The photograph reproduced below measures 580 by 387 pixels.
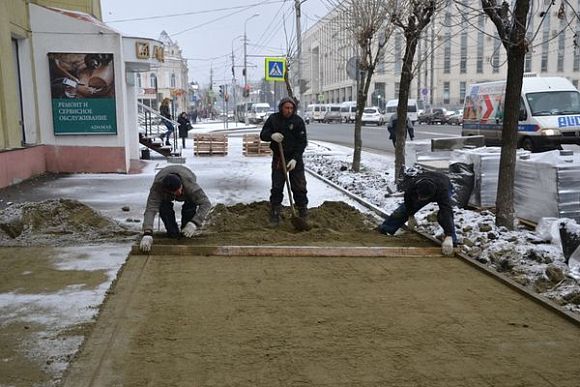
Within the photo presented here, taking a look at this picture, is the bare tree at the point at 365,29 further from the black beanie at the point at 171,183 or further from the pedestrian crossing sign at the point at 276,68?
the black beanie at the point at 171,183

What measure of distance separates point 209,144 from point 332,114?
42380mm

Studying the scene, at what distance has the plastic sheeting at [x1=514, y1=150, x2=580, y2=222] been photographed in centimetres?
733

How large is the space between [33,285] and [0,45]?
314 inches

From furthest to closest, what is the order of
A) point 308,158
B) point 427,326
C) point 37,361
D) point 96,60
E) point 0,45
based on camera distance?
point 308,158
point 96,60
point 0,45
point 427,326
point 37,361

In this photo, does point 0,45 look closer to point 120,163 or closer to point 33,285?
point 120,163

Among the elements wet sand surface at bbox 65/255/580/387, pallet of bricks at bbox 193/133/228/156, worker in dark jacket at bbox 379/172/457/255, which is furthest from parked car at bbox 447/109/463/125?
wet sand surface at bbox 65/255/580/387

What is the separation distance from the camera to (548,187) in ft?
24.7

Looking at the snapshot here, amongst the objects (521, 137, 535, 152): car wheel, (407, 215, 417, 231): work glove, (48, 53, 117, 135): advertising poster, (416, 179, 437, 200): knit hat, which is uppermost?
(48, 53, 117, 135): advertising poster

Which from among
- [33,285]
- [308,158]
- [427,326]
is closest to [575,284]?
[427,326]

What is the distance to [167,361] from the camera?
3744 mm

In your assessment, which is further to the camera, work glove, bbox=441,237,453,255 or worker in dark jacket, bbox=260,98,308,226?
worker in dark jacket, bbox=260,98,308,226

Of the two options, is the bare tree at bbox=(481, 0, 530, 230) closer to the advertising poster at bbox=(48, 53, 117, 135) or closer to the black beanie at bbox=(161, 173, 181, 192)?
the black beanie at bbox=(161, 173, 181, 192)

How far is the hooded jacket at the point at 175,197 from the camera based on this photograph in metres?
6.43

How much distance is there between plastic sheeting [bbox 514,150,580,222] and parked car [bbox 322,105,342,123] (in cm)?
5256
